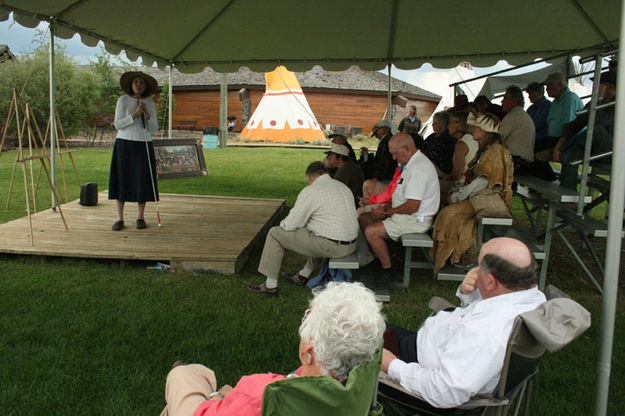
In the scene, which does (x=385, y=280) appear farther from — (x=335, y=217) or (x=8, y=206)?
(x=8, y=206)

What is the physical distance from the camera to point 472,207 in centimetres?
487

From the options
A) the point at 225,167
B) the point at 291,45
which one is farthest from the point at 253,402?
the point at 225,167

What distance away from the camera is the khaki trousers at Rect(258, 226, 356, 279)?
4.59 m

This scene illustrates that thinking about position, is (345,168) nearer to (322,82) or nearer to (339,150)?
(339,150)

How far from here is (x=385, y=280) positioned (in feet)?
16.0

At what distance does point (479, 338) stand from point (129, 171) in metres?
5.18

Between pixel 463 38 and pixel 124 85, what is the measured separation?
5.19 m

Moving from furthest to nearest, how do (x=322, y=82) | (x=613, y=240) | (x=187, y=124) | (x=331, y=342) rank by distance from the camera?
(x=322, y=82), (x=187, y=124), (x=613, y=240), (x=331, y=342)

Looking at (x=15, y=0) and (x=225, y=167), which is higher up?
(x=15, y=0)

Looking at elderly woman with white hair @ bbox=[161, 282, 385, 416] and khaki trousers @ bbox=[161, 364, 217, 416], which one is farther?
khaki trousers @ bbox=[161, 364, 217, 416]

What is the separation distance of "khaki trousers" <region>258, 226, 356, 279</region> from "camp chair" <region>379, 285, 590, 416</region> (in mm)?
2406

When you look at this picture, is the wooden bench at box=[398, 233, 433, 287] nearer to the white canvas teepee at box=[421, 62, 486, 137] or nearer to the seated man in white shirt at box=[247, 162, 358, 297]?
the seated man in white shirt at box=[247, 162, 358, 297]

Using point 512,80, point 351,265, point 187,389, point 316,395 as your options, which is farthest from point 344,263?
point 512,80

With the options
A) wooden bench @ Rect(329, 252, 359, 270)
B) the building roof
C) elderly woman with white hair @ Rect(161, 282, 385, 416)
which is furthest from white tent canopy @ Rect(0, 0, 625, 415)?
the building roof
